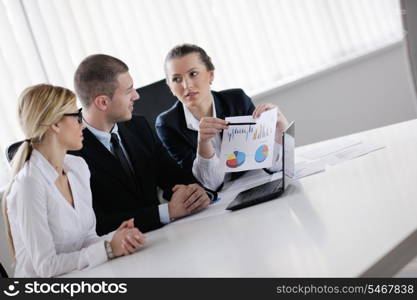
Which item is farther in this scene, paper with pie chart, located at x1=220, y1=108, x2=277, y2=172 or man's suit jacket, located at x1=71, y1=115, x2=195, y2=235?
man's suit jacket, located at x1=71, y1=115, x2=195, y2=235

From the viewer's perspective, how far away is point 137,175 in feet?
7.12

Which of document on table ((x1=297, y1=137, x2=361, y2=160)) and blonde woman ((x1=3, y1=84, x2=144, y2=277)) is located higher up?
blonde woman ((x1=3, y1=84, x2=144, y2=277))

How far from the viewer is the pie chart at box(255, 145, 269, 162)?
1.91 m

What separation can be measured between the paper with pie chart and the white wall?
1750 mm

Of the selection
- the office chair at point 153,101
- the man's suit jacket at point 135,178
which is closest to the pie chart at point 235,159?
the man's suit jacket at point 135,178

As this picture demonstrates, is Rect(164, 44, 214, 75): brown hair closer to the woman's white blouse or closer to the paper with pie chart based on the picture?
the paper with pie chart

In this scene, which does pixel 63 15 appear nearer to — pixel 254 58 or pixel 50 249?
pixel 254 58

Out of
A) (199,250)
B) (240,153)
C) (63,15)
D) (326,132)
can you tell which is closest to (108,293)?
(199,250)

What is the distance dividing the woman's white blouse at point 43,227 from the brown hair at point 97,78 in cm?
58

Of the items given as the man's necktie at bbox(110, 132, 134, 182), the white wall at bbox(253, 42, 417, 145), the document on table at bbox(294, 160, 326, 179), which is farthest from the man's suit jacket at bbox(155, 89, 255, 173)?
the white wall at bbox(253, 42, 417, 145)

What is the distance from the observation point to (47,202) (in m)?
1.52

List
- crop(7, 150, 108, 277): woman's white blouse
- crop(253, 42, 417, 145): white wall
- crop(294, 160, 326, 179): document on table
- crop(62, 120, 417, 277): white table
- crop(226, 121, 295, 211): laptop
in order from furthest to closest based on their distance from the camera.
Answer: crop(253, 42, 417, 145): white wall
crop(294, 160, 326, 179): document on table
crop(226, 121, 295, 211): laptop
crop(7, 150, 108, 277): woman's white blouse
crop(62, 120, 417, 277): white table

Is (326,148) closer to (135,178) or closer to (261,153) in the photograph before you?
(261,153)

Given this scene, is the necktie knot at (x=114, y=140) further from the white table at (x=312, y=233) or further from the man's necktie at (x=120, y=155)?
the white table at (x=312, y=233)
